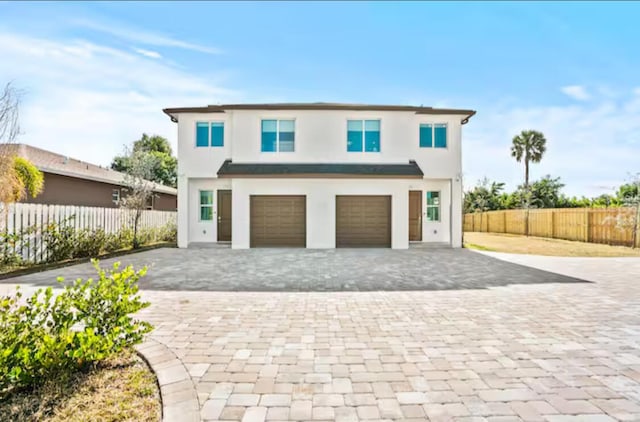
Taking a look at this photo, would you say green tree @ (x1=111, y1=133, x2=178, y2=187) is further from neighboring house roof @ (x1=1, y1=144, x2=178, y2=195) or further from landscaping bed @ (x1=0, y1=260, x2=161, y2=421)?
landscaping bed @ (x1=0, y1=260, x2=161, y2=421)

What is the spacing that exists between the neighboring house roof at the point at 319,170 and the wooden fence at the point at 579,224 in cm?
1105

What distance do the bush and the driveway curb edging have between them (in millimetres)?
382

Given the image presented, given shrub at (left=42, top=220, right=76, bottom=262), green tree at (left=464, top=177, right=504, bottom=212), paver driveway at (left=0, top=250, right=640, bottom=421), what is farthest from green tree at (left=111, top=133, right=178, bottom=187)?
green tree at (left=464, top=177, right=504, bottom=212)

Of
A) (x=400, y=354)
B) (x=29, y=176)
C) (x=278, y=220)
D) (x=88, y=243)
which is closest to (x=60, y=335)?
(x=400, y=354)

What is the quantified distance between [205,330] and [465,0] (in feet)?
36.7

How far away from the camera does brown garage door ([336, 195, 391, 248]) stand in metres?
14.2

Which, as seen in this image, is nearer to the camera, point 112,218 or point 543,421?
point 543,421

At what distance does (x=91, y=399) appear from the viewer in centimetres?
252

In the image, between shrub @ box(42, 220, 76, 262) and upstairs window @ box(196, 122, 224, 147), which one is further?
upstairs window @ box(196, 122, 224, 147)

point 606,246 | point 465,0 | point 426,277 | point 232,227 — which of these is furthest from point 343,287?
point 606,246

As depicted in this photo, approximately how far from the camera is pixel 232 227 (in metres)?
13.8

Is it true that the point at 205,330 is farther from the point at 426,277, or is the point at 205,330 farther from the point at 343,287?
the point at 426,277

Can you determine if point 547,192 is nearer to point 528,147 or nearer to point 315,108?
point 528,147

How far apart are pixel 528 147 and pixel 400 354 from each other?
42546 millimetres
